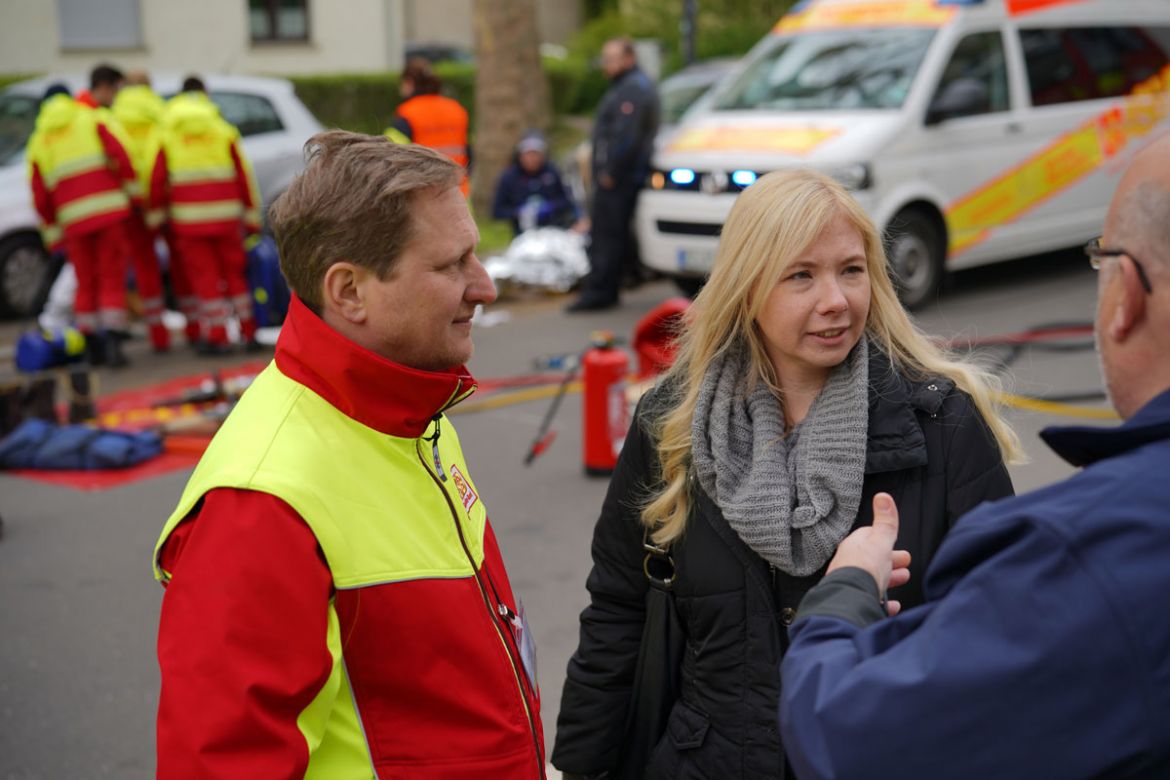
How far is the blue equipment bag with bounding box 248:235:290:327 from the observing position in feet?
33.9

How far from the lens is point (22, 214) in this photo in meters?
11.0

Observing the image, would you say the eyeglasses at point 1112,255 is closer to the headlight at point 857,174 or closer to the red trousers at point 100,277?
the headlight at point 857,174

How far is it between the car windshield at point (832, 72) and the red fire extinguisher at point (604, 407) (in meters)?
4.19

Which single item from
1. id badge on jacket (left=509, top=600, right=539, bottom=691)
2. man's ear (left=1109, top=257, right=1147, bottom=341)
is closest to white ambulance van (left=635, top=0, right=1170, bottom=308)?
id badge on jacket (left=509, top=600, right=539, bottom=691)

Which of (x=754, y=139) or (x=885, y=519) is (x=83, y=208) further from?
(x=885, y=519)

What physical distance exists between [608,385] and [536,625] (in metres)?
1.89

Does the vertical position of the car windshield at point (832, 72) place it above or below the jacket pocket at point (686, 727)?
above

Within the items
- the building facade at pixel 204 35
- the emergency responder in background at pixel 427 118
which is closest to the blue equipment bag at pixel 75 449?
the emergency responder in background at pixel 427 118

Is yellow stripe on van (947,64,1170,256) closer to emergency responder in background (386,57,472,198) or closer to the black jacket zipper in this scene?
A: emergency responder in background (386,57,472,198)

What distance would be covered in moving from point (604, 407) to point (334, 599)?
4.90m

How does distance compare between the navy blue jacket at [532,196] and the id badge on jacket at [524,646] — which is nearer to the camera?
the id badge on jacket at [524,646]

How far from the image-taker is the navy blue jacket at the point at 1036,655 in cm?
133

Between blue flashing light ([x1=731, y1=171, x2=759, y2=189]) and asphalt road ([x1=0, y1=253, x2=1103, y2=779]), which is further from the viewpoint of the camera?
blue flashing light ([x1=731, y1=171, x2=759, y2=189])

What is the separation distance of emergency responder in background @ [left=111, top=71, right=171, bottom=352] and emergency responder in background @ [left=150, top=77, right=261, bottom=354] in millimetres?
254
